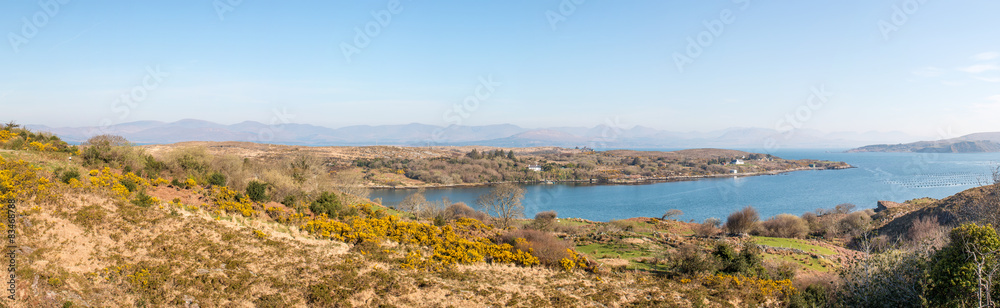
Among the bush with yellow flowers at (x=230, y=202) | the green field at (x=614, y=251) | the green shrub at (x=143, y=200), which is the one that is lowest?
the green field at (x=614, y=251)

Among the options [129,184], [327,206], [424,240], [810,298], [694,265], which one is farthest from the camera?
[327,206]

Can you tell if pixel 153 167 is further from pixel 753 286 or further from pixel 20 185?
pixel 753 286

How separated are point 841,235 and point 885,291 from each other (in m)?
30.2

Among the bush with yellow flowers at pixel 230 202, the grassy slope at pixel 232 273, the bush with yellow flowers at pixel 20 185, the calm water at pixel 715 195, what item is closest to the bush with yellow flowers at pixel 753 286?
the grassy slope at pixel 232 273

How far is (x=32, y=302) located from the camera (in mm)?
8320

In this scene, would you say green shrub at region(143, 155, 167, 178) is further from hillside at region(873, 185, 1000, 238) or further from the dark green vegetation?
the dark green vegetation

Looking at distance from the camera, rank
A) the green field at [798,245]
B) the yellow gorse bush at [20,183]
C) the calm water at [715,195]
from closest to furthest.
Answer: the yellow gorse bush at [20,183] → the green field at [798,245] → the calm water at [715,195]

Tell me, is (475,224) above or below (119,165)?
below

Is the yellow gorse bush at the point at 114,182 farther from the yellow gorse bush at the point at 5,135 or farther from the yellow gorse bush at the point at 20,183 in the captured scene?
the yellow gorse bush at the point at 5,135

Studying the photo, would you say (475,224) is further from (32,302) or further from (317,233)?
(32,302)

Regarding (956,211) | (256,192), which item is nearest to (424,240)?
(256,192)

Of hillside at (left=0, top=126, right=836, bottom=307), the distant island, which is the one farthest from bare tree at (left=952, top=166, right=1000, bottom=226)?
the distant island

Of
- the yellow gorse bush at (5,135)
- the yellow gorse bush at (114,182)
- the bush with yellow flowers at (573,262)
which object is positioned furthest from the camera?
the yellow gorse bush at (5,135)

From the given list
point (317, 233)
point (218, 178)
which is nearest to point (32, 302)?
point (317, 233)
